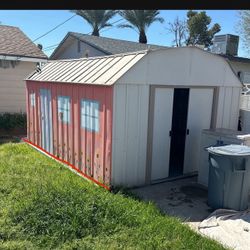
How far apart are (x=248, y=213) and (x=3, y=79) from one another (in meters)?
10.7

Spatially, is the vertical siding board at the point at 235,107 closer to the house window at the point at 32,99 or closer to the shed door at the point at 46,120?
the shed door at the point at 46,120

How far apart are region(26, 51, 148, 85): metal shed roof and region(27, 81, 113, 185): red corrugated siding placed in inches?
5.9

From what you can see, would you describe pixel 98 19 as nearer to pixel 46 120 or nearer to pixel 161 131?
pixel 46 120

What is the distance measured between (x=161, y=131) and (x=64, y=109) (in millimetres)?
2590

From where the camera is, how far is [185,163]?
A: 276 inches

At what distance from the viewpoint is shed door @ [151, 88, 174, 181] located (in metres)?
6.25

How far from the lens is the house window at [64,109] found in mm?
7195

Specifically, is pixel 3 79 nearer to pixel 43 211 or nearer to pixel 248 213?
pixel 43 211

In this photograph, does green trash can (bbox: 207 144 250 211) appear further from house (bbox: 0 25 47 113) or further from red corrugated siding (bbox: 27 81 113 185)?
house (bbox: 0 25 47 113)

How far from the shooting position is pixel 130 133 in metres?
5.91

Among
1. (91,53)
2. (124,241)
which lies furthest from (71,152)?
(91,53)

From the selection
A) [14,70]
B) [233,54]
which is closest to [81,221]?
[14,70]

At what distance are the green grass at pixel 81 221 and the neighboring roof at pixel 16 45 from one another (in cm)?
783

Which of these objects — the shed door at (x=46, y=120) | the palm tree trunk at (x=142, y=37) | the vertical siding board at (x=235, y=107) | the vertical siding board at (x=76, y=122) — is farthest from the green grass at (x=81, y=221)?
the palm tree trunk at (x=142, y=37)
